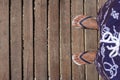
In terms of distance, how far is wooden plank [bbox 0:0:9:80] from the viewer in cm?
136

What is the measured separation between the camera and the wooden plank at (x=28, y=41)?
53.9 inches

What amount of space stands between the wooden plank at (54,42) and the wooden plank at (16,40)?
0.13 metres

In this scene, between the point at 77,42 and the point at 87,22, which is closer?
the point at 87,22

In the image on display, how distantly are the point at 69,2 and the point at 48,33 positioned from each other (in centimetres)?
16

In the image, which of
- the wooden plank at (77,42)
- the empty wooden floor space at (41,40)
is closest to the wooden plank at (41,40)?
the empty wooden floor space at (41,40)

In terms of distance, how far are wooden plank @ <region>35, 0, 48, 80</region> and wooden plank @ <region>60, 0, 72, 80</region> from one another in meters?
0.07

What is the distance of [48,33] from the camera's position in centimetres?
137

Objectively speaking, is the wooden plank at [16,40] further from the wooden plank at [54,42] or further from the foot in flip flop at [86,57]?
the foot in flip flop at [86,57]

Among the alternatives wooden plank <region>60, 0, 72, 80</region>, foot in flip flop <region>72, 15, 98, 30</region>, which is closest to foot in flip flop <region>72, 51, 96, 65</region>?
foot in flip flop <region>72, 15, 98, 30</region>

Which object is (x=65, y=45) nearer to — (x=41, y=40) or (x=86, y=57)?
(x=41, y=40)

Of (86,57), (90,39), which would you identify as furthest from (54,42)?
(86,57)

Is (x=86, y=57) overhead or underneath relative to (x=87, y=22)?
underneath

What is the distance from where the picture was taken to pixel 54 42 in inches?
53.9

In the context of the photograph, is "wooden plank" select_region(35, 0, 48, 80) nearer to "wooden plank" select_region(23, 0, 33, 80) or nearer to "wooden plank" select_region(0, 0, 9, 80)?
"wooden plank" select_region(23, 0, 33, 80)
